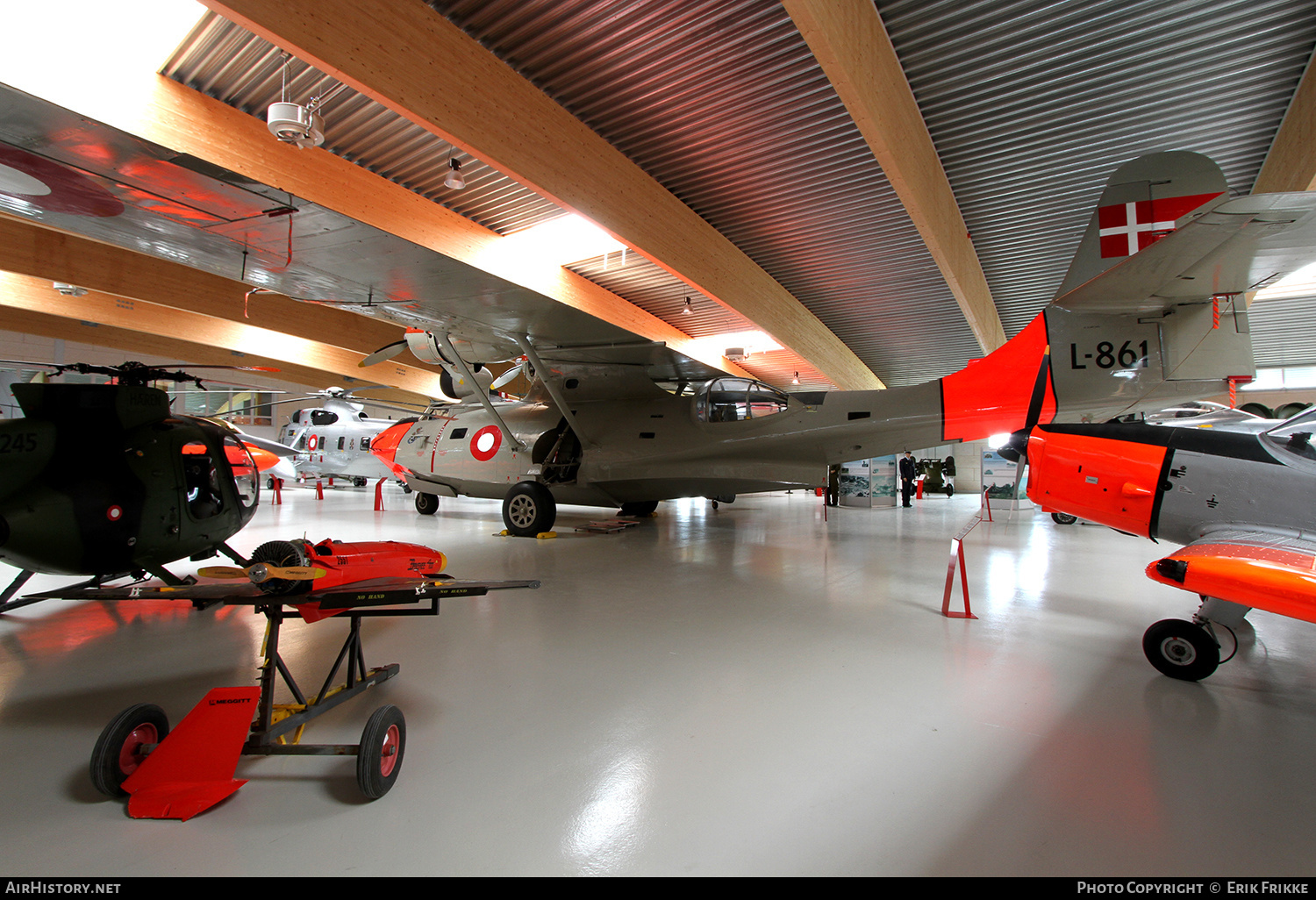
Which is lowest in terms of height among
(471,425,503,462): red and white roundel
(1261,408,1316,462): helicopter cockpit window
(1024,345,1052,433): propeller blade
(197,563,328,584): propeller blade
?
A: (197,563,328,584): propeller blade

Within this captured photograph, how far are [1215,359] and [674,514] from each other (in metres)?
9.80

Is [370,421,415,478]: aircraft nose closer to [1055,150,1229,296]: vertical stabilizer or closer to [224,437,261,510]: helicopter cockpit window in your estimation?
[224,437,261,510]: helicopter cockpit window

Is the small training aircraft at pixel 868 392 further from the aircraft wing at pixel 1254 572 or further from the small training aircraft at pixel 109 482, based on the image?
the small training aircraft at pixel 109 482

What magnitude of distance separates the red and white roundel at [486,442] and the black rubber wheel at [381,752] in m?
7.99

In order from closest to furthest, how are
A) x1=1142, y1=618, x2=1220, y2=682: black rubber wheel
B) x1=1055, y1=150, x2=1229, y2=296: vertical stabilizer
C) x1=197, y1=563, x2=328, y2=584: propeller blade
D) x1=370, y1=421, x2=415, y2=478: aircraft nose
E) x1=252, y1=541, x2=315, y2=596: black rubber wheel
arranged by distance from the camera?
1. x1=197, y1=563, x2=328, y2=584: propeller blade
2. x1=252, y1=541, x2=315, y2=596: black rubber wheel
3. x1=1142, y1=618, x2=1220, y2=682: black rubber wheel
4. x1=1055, y1=150, x2=1229, y2=296: vertical stabilizer
5. x1=370, y1=421, x2=415, y2=478: aircraft nose

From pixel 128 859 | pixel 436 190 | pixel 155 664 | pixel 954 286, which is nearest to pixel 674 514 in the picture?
pixel 954 286

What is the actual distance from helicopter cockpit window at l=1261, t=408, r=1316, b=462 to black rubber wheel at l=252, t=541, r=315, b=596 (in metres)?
5.34

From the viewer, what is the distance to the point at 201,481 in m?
3.96

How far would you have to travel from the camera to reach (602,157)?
6.24m

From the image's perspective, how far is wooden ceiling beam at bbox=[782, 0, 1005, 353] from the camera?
396cm

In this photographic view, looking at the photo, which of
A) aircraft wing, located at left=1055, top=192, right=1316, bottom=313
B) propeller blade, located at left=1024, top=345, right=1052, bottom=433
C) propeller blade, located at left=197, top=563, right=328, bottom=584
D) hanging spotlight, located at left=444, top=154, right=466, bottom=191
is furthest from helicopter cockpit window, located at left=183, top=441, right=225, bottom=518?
propeller blade, located at left=1024, top=345, right=1052, bottom=433

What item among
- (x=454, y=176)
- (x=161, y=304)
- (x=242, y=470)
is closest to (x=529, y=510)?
(x=242, y=470)

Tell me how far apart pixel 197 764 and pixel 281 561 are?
0.75m

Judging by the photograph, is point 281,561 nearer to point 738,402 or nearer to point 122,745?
point 122,745
